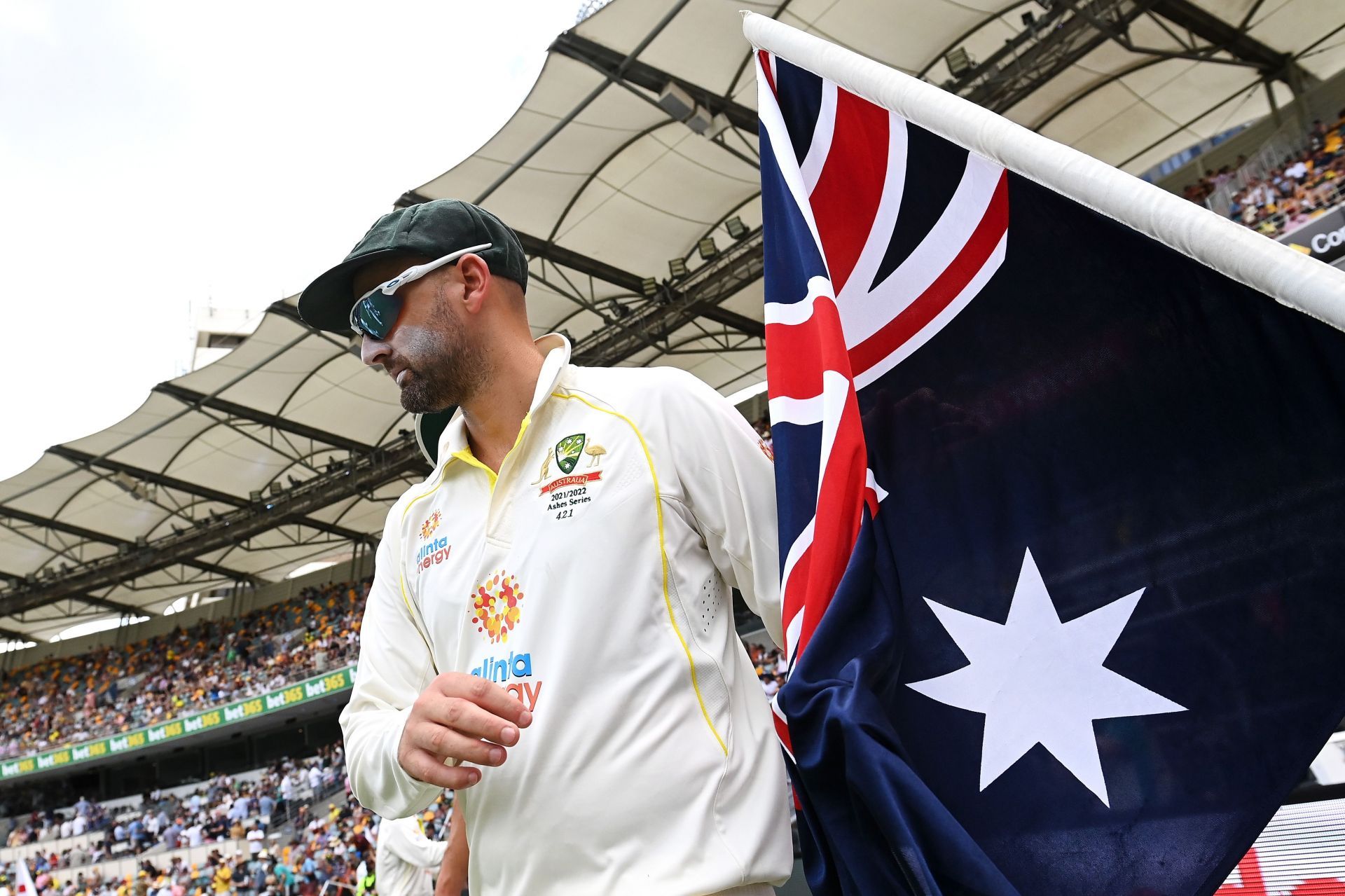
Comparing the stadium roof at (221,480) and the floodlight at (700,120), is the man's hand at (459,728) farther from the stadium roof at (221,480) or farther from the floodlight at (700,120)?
the stadium roof at (221,480)

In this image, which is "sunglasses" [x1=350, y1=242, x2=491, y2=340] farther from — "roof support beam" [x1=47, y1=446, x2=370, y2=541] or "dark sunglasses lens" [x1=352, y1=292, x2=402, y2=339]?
"roof support beam" [x1=47, y1=446, x2=370, y2=541]

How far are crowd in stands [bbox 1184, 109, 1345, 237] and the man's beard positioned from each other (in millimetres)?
13551

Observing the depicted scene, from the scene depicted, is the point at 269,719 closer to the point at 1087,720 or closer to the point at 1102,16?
the point at 1102,16

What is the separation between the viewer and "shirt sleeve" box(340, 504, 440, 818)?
4.68 ft

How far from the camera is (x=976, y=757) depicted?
1.13 metres

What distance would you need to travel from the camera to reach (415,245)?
1623 millimetres

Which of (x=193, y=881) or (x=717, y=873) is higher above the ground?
(x=717, y=873)

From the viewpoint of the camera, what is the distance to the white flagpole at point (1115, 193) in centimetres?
90

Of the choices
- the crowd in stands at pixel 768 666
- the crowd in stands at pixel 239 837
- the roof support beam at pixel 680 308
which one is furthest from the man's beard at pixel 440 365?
the roof support beam at pixel 680 308

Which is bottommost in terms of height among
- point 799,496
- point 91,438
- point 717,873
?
point 717,873

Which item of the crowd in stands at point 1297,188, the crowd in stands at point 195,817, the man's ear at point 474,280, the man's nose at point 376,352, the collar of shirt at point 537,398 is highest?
the crowd in stands at point 1297,188

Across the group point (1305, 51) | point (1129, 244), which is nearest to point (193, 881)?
point (1129, 244)

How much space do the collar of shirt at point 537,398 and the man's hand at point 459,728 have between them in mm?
448

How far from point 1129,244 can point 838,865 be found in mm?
725
